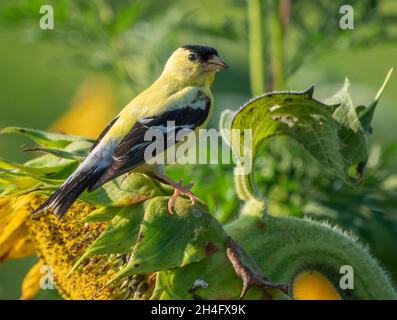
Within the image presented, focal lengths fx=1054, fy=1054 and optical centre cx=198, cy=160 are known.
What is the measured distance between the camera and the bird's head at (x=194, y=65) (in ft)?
8.45

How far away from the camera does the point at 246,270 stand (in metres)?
2.03

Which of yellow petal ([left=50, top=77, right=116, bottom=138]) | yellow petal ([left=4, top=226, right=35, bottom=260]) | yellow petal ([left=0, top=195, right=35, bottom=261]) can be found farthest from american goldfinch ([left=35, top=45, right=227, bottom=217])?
yellow petal ([left=50, top=77, right=116, bottom=138])

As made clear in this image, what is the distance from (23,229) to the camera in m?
2.47

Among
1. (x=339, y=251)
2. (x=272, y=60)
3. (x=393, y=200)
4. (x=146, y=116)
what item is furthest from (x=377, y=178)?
(x=146, y=116)

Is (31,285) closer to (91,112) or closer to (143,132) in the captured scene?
(143,132)

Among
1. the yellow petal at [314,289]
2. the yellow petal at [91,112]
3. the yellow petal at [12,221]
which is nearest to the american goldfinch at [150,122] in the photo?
the yellow petal at [12,221]

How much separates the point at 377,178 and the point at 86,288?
108cm

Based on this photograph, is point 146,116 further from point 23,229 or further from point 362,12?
point 362,12

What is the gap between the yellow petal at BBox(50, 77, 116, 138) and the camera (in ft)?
13.1

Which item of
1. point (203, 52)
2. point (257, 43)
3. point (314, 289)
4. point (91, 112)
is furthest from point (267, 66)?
point (91, 112)

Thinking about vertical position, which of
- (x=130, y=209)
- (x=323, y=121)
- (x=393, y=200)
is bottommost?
(x=393, y=200)

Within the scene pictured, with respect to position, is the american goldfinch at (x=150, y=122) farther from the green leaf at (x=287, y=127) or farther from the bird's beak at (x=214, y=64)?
the green leaf at (x=287, y=127)

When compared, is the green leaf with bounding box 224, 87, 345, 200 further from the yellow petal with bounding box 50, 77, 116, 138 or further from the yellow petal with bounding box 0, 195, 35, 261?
the yellow petal with bounding box 50, 77, 116, 138

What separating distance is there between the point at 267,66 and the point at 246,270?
1.21m
